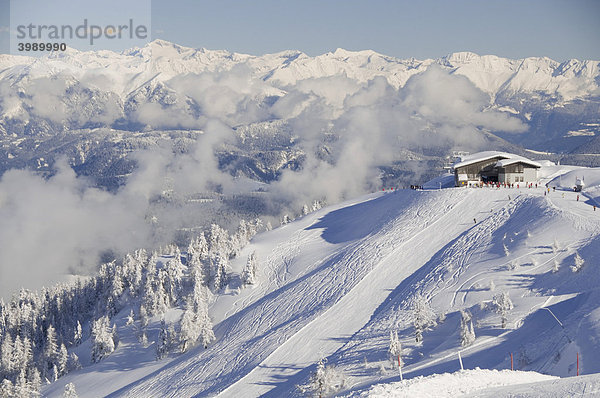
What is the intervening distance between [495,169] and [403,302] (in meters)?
47.9

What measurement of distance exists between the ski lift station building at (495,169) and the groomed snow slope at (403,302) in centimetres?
1235

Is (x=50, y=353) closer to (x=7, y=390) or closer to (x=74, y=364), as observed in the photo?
(x=74, y=364)

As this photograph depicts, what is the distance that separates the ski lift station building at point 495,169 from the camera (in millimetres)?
87875

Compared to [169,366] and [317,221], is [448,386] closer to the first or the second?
[169,366]

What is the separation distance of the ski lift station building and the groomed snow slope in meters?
12.4

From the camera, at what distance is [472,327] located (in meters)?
38.8

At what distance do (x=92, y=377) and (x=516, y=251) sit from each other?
5197 cm

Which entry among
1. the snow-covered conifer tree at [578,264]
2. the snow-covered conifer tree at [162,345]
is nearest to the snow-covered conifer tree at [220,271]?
the snow-covered conifer tree at [162,345]

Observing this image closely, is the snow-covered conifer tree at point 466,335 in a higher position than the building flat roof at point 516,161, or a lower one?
lower

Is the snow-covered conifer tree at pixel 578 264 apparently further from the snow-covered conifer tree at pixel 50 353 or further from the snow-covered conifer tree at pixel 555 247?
the snow-covered conifer tree at pixel 50 353

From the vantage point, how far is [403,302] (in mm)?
51594

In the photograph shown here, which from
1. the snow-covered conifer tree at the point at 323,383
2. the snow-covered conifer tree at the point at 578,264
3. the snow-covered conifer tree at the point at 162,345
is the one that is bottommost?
the snow-covered conifer tree at the point at 162,345

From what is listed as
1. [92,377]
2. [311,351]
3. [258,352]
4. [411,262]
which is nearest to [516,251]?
[411,262]

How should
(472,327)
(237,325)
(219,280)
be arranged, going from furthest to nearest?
(219,280)
(237,325)
(472,327)
